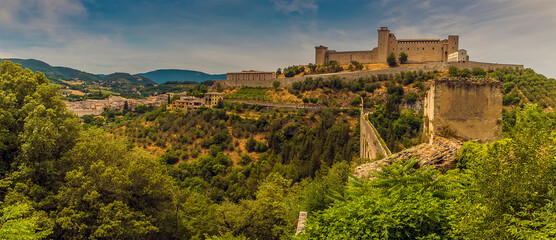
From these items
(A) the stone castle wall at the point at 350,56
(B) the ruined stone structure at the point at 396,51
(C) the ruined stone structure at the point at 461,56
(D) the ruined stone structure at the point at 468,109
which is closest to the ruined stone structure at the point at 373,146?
(D) the ruined stone structure at the point at 468,109

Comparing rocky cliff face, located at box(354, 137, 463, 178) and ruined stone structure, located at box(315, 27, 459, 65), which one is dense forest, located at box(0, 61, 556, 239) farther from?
ruined stone structure, located at box(315, 27, 459, 65)

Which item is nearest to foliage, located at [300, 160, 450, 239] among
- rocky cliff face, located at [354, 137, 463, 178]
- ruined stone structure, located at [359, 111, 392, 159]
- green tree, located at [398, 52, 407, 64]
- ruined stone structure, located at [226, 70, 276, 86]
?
rocky cliff face, located at [354, 137, 463, 178]

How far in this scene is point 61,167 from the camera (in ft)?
47.3

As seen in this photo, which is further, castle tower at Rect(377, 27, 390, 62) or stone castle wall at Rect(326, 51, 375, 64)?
stone castle wall at Rect(326, 51, 375, 64)

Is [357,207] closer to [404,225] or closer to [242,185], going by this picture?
[404,225]

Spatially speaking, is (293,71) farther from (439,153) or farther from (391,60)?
(439,153)

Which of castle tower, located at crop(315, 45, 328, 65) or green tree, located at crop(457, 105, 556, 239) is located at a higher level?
castle tower, located at crop(315, 45, 328, 65)

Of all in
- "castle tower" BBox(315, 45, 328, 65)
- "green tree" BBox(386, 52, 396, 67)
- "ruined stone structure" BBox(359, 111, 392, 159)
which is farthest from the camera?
"castle tower" BBox(315, 45, 328, 65)

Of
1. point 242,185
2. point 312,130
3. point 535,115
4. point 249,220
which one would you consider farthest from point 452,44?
point 535,115

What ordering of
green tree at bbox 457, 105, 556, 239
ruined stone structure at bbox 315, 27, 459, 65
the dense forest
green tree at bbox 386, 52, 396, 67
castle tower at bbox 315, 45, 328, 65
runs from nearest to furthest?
green tree at bbox 457, 105, 556, 239
the dense forest
ruined stone structure at bbox 315, 27, 459, 65
green tree at bbox 386, 52, 396, 67
castle tower at bbox 315, 45, 328, 65

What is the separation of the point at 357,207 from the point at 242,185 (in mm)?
32673

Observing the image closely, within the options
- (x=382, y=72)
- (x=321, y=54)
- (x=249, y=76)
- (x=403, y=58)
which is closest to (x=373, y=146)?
(x=382, y=72)

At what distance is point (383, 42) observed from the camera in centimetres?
7550

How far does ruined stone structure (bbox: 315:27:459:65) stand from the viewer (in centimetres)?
7069
